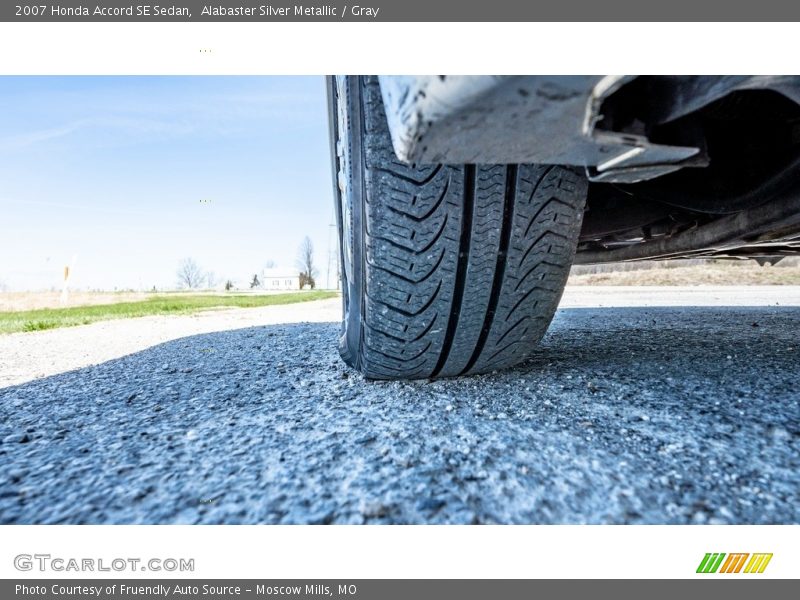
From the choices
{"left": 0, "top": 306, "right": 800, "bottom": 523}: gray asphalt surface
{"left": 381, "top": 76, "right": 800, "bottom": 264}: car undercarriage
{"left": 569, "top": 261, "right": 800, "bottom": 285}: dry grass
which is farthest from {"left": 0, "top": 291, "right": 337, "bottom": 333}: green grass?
{"left": 569, "top": 261, "right": 800, "bottom": 285}: dry grass

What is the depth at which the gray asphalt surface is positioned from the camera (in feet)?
1.97

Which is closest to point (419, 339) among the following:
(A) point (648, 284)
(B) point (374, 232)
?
(B) point (374, 232)

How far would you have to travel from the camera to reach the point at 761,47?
533mm

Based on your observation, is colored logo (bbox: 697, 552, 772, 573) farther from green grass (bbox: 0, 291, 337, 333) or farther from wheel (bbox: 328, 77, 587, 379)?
green grass (bbox: 0, 291, 337, 333)

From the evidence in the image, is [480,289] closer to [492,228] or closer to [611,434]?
[492,228]

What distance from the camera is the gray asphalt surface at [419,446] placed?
60 cm

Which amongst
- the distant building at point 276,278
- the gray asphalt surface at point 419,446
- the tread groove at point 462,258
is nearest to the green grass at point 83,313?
the gray asphalt surface at point 419,446

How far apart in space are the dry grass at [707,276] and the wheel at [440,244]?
9.85 metres

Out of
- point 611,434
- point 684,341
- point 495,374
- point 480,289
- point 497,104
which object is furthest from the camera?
point 684,341

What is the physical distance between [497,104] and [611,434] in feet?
2.14

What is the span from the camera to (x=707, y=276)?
30.8 ft

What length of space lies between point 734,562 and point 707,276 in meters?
11.0

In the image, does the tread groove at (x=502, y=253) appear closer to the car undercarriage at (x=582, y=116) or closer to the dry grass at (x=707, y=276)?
the car undercarriage at (x=582, y=116)

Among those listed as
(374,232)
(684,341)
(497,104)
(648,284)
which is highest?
(497,104)
